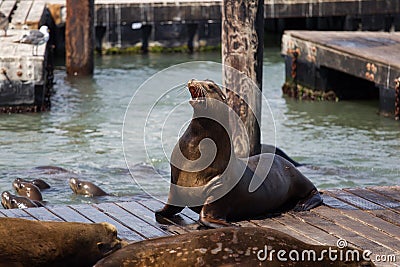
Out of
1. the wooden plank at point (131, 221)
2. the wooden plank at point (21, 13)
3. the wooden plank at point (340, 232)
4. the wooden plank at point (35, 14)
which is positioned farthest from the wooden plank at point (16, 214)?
the wooden plank at point (21, 13)

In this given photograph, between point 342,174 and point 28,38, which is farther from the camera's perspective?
point 28,38

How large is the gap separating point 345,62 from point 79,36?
13.7 feet

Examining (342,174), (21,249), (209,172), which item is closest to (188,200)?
(209,172)

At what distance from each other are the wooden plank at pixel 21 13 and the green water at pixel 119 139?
1.03 meters

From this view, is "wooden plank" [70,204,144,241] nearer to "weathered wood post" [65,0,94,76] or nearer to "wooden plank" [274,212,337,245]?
"wooden plank" [274,212,337,245]

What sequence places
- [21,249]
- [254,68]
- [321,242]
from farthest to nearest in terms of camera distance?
[254,68] → [321,242] → [21,249]

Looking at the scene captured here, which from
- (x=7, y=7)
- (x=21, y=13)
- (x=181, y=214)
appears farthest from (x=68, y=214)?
(x=7, y=7)

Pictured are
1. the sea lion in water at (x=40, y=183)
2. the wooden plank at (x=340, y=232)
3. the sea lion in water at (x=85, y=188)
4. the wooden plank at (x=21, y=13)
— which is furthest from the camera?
the wooden plank at (x=21, y=13)

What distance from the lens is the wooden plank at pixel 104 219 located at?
5.18 metres

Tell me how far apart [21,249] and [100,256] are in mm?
407

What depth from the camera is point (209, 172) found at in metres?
5.44

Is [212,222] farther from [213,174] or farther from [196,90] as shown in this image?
[196,90]

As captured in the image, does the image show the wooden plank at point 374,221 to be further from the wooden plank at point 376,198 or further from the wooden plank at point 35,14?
the wooden plank at point 35,14

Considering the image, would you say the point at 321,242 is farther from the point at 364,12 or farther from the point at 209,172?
the point at 364,12
